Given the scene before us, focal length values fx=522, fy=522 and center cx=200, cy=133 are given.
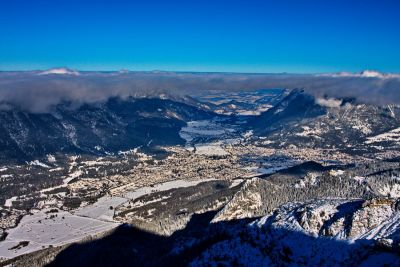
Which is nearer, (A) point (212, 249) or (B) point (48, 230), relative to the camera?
(A) point (212, 249)

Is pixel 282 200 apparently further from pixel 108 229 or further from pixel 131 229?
pixel 108 229

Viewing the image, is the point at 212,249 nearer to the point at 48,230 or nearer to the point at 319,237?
the point at 319,237

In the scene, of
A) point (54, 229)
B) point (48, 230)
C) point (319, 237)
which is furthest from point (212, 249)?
point (48, 230)

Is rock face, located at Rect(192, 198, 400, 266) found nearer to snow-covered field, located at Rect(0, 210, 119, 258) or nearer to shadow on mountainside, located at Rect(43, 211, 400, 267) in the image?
shadow on mountainside, located at Rect(43, 211, 400, 267)

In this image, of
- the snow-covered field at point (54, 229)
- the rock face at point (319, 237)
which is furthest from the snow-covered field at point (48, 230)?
the rock face at point (319, 237)

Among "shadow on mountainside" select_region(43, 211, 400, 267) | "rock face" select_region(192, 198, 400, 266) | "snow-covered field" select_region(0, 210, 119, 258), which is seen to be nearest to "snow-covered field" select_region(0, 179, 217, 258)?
"snow-covered field" select_region(0, 210, 119, 258)

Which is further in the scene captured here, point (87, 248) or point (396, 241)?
point (87, 248)

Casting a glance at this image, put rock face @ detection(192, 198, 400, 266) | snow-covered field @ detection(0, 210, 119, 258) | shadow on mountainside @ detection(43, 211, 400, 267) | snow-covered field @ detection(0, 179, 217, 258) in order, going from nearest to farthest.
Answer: rock face @ detection(192, 198, 400, 266) → shadow on mountainside @ detection(43, 211, 400, 267) → snow-covered field @ detection(0, 210, 119, 258) → snow-covered field @ detection(0, 179, 217, 258)

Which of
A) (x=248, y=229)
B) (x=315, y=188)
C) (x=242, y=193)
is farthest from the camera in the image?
(x=315, y=188)

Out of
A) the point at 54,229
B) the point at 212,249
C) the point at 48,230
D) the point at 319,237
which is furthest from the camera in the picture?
the point at 54,229

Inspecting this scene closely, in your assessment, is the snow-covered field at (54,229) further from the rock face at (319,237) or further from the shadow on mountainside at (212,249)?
the rock face at (319,237)

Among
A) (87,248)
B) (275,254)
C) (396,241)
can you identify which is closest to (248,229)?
(275,254)
